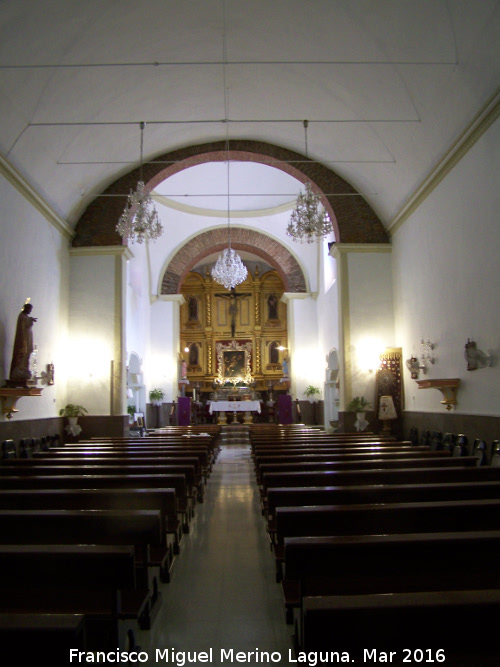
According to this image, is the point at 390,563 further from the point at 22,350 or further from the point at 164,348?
the point at 164,348

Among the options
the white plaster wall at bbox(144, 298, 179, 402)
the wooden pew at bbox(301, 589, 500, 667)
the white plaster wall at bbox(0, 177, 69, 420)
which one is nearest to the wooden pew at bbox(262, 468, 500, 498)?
the wooden pew at bbox(301, 589, 500, 667)

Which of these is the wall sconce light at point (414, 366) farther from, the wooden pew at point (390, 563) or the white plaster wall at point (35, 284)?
the wooden pew at point (390, 563)

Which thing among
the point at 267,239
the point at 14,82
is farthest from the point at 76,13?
the point at 267,239

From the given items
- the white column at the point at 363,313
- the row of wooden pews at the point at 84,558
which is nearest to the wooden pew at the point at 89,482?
the row of wooden pews at the point at 84,558

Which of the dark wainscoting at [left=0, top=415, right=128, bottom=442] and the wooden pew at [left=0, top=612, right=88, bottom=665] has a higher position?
the dark wainscoting at [left=0, top=415, right=128, bottom=442]

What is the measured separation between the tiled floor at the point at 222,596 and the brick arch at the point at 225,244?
1493 cm

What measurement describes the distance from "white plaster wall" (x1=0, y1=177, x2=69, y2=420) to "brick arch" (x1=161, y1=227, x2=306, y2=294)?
8093 mm

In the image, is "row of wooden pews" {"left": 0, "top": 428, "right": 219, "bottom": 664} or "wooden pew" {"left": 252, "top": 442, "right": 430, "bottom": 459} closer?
"row of wooden pews" {"left": 0, "top": 428, "right": 219, "bottom": 664}

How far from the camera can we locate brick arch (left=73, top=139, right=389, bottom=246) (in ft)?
43.0

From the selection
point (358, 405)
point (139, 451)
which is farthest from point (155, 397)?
point (139, 451)

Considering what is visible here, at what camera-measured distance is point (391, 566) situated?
260cm

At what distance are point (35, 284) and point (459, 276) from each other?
8052 millimetres

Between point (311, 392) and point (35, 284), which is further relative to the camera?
point (311, 392)

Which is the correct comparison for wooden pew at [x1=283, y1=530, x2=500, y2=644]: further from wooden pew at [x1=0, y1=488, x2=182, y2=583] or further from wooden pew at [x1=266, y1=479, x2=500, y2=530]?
wooden pew at [x1=0, y1=488, x2=182, y2=583]
